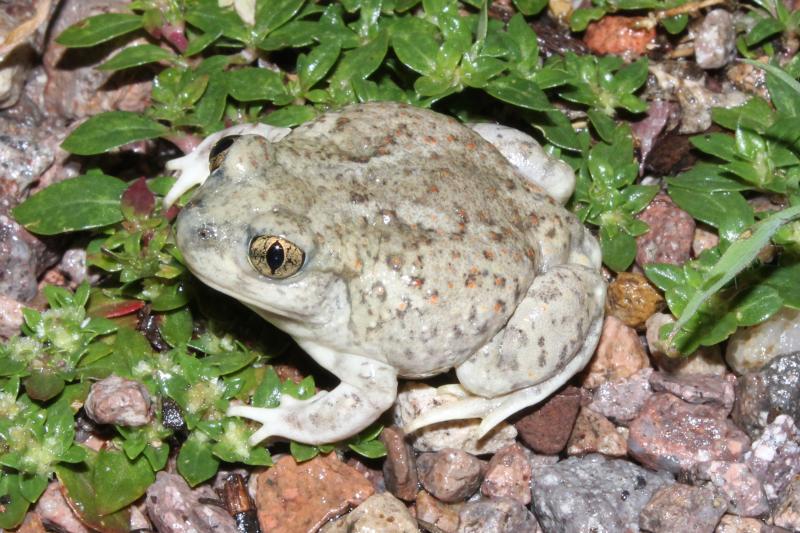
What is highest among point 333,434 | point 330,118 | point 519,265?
point 330,118

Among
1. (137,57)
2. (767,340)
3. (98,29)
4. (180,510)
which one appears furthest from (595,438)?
(98,29)

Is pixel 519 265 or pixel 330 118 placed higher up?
pixel 330 118

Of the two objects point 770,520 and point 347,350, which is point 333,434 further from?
point 770,520

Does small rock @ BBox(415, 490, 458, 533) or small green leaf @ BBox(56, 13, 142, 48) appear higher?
small green leaf @ BBox(56, 13, 142, 48)

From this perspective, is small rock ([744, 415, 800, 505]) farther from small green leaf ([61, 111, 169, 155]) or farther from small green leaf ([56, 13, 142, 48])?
small green leaf ([56, 13, 142, 48])

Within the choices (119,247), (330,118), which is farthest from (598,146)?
(119,247)

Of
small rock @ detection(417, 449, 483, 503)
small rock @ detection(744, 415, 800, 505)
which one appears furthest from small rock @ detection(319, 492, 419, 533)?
small rock @ detection(744, 415, 800, 505)

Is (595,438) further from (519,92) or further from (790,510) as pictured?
(519,92)

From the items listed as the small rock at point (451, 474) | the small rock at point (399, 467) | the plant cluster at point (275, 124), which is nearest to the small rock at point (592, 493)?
the small rock at point (451, 474)
